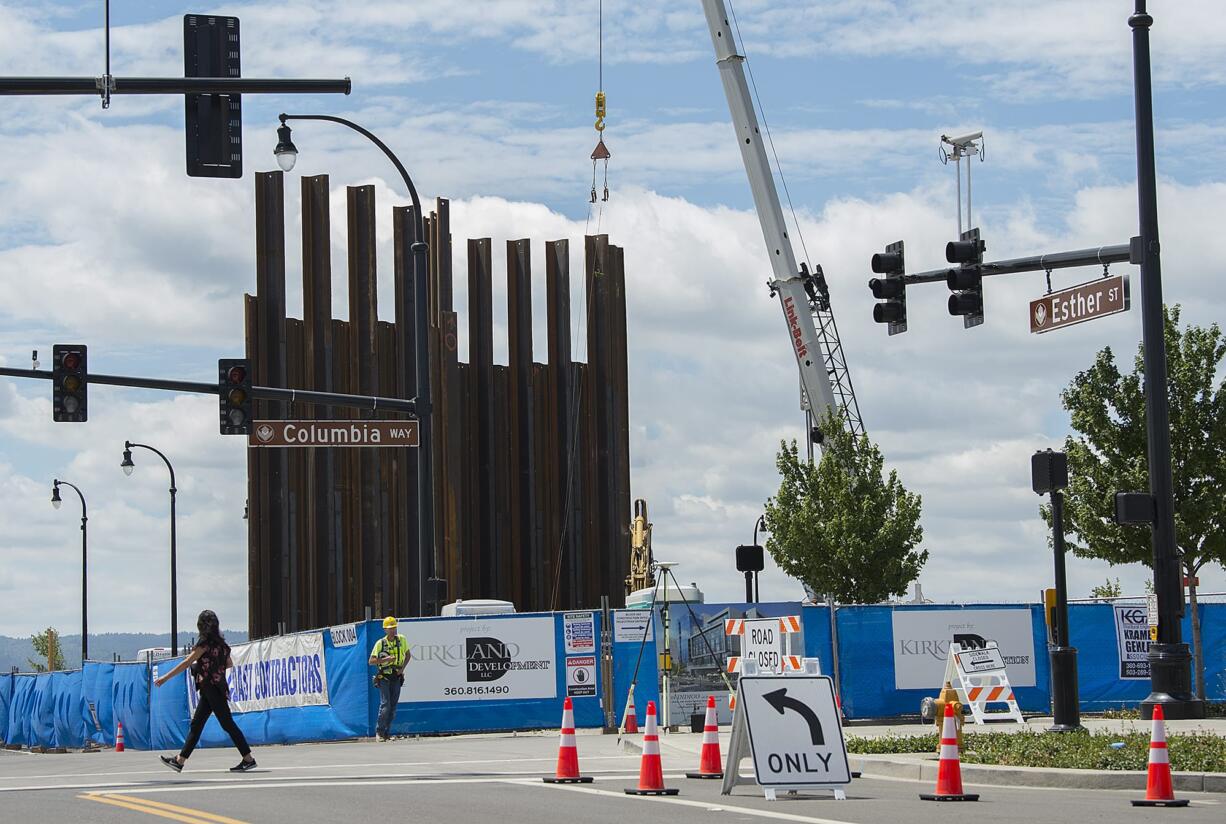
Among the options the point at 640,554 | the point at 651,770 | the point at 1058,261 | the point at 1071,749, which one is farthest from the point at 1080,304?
the point at 640,554

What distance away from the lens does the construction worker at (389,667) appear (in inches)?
974

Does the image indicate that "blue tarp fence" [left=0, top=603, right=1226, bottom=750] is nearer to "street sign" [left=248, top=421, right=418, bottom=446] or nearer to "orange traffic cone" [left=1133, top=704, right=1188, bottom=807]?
"street sign" [left=248, top=421, right=418, bottom=446]

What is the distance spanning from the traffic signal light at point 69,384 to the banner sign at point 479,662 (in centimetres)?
595

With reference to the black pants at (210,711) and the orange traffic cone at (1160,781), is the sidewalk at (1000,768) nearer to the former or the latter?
the orange traffic cone at (1160,781)

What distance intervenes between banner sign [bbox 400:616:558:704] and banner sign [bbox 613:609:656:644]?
3.56ft

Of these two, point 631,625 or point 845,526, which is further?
point 845,526

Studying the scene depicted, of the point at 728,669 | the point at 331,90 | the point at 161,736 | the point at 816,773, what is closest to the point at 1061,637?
the point at 728,669

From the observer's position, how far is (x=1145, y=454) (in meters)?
27.0

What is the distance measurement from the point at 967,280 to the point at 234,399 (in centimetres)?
1116

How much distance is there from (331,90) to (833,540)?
2696 centimetres

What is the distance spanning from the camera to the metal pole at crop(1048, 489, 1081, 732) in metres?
19.3

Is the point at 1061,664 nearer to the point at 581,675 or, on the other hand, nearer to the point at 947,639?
the point at 947,639

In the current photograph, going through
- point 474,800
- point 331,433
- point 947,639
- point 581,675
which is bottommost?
point 474,800

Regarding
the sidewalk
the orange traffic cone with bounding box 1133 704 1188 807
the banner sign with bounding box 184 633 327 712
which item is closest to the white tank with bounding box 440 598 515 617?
the banner sign with bounding box 184 633 327 712
